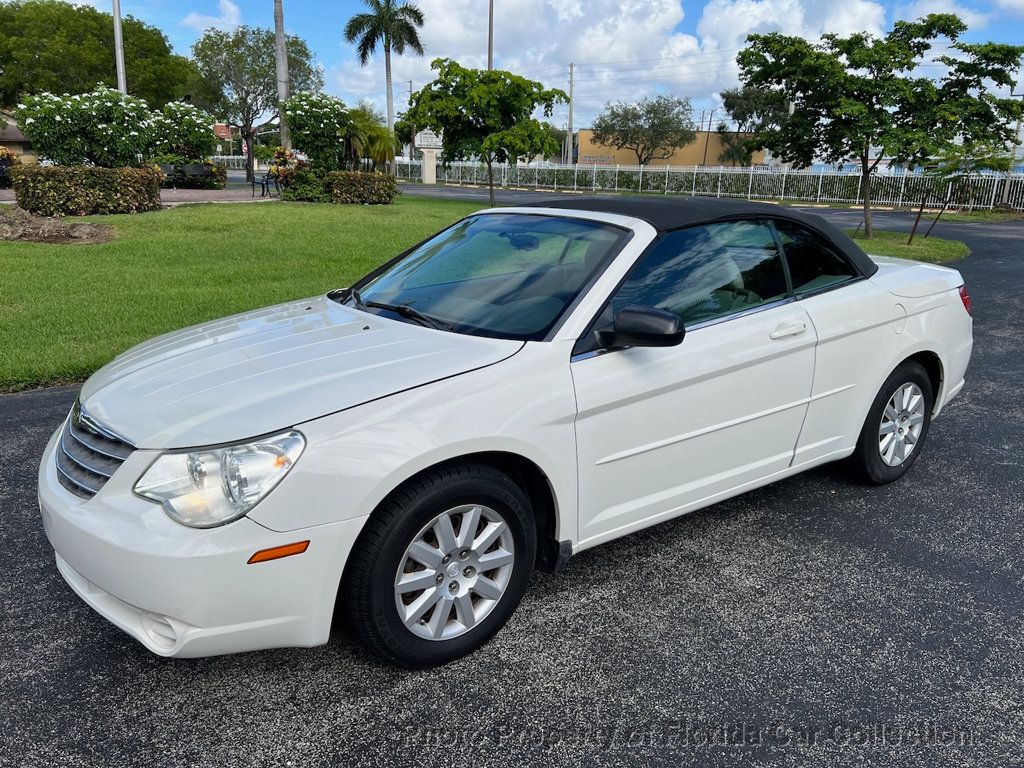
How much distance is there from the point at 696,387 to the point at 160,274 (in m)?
9.47

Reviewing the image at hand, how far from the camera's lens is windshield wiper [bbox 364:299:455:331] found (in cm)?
318

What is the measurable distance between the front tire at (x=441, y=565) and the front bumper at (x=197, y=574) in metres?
0.10

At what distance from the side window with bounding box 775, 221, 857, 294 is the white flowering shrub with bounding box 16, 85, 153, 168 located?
18.6m

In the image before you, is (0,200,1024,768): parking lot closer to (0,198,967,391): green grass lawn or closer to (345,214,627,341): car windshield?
(345,214,627,341): car windshield

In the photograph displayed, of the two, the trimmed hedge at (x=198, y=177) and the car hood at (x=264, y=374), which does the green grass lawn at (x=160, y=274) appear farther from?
the trimmed hedge at (x=198, y=177)

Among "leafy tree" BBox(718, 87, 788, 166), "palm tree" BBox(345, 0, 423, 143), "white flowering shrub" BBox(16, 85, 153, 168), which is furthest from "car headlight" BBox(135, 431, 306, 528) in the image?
"leafy tree" BBox(718, 87, 788, 166)

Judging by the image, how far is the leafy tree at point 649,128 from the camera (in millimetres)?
65812

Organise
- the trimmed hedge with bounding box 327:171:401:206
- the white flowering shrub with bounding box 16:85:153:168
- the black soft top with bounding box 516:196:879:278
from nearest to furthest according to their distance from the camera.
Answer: the black soft top with bounding box 516:196:879:278
the white flowering shrub with bounding box 16:85:153:168
the trimmed hedge with bounding box 327:171:401:206

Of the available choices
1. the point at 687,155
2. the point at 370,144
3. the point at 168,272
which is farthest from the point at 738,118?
the point at 168,272

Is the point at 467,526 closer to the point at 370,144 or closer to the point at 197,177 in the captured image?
the point at 370,144

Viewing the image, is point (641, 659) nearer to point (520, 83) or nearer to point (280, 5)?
point (520, 83)

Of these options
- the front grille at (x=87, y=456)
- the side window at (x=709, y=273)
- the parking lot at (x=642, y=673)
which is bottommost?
the parking lot at (x=642, y=673)

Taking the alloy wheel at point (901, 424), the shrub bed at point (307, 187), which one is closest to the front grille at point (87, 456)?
the alloy wheel at point (901, 424)

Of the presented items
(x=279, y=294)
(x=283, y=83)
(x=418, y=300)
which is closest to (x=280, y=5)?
(x=283, y=83)
